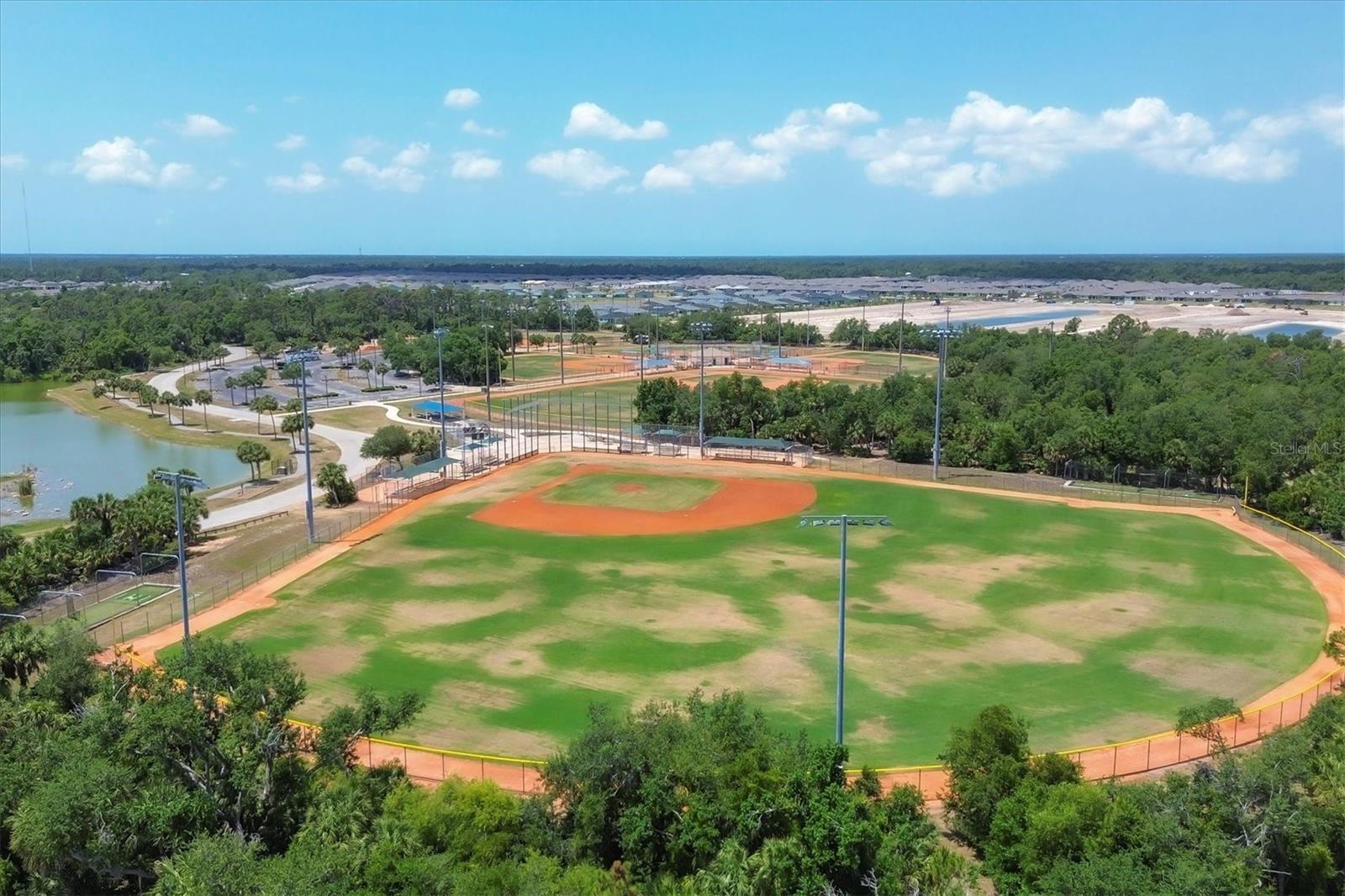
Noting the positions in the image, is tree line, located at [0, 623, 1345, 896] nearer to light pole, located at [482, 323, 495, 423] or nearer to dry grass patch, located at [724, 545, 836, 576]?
dry grass patch, located at [724, 545, 836, 576]

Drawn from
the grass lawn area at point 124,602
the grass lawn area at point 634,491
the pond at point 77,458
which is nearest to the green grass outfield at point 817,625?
the grass lawn area at point 124,602

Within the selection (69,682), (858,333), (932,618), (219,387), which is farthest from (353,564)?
(858,333)

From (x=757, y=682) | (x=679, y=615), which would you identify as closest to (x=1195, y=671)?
(x=757, y=682)

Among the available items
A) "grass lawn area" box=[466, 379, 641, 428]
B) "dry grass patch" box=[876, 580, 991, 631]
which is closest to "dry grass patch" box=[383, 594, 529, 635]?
"dry grass patch" box=[876, 580, 991, 631]

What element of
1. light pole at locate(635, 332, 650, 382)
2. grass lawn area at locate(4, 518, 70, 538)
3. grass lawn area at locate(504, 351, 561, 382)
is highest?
light pole at locate(635, 332, 650, 382)

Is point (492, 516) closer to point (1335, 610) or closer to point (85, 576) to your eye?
point (85, 576)

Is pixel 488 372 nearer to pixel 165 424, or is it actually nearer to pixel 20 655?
pixel 165 424

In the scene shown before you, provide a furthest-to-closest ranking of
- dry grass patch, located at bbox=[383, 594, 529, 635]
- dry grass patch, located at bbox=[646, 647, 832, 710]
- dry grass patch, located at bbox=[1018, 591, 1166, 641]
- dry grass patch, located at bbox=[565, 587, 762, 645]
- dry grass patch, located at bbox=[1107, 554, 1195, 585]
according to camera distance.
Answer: dry grass patch, located at bbox=[1107, 554, 1195, 585], dry grass patch, located at bbox=[383, 594, 529, 635], dry grass patch, located at bbox=[1018, 591, 1166, 641], dry grass patch, located at bbox=[565, 587, 762, 645], dry grass patch, located at bbox=[646, 647, 832, 710]
